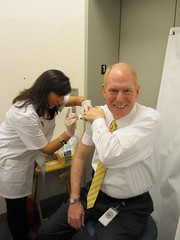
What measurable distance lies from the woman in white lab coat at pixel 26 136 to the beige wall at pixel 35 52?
631 millimetres

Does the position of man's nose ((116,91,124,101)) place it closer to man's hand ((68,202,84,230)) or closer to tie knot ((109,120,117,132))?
tie knot ((109,120,117,132))

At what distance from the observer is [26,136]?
1.39 meters

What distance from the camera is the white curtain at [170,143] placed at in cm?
134

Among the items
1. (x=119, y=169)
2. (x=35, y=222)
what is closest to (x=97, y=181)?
(x=119, y=169)

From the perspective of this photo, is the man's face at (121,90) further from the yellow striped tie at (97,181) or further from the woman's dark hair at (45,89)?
the woman's dark hair at (45,89)

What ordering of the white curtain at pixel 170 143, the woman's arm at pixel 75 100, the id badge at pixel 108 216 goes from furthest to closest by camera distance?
the woman's arm at pixel 75 100, the white curtain at pixel 170 143, the id badge at pixel 108 216

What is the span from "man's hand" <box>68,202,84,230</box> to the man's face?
0.68 meters

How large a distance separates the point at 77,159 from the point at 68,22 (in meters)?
1.63

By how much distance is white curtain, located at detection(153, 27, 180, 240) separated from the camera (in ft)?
4.39

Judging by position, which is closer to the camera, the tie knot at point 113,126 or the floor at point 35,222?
the tie knot at point 113,126

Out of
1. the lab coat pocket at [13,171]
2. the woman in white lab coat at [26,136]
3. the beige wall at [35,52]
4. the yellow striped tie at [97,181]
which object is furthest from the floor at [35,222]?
the yellow striped tie at [97,181]

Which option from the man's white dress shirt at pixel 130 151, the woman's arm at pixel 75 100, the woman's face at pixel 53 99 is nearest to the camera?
the man's white dress shirt at pixel 130 151

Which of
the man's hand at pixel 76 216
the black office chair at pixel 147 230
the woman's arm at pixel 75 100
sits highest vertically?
the woman's arm at pixel 75 100

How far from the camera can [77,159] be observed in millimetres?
1404
